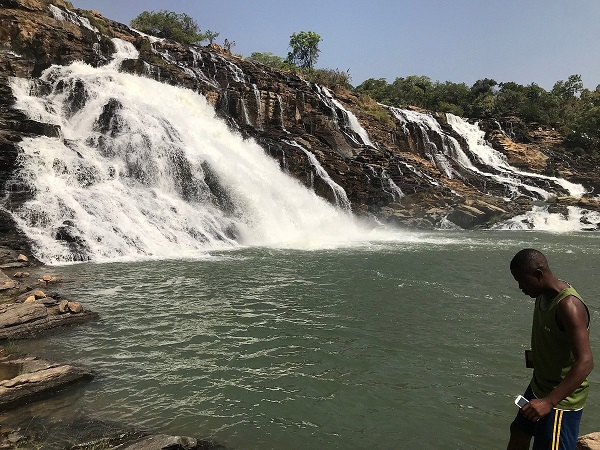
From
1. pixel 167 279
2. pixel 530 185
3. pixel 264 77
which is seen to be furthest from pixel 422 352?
pixel 530 185

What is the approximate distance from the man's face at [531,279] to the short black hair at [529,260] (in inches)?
1.0

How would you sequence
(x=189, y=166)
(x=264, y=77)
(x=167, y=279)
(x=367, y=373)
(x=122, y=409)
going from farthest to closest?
(x=264, y=77) < (x=189, y=166) < (x=167, y=279) < (x=367, y=373) < (x=122, y=409)

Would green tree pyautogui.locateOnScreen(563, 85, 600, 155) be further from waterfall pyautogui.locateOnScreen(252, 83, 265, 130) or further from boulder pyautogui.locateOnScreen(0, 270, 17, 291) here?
boulder pyautogui.locateOnScreen(0, 270, 17, 291)

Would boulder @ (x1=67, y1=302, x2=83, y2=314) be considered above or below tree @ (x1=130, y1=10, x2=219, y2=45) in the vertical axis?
below

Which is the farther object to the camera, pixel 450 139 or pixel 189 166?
pixel 450 139

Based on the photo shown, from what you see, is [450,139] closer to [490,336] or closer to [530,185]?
[530,185]

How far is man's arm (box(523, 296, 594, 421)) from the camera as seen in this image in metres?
2.69

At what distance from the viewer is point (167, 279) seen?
12523 mm

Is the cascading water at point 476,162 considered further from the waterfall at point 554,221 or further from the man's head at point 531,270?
the man's head at point 531,270

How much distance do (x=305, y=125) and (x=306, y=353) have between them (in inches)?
1247

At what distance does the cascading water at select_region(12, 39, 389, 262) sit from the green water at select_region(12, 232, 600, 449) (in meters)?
3.27

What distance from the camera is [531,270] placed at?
2.93 metres

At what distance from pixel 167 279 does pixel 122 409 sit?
738 centimetres

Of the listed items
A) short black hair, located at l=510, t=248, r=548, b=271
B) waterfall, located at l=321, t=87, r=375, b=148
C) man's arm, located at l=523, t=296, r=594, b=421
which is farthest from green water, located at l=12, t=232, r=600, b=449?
waterfall, located at l=321, t=87, r=375, b=148
